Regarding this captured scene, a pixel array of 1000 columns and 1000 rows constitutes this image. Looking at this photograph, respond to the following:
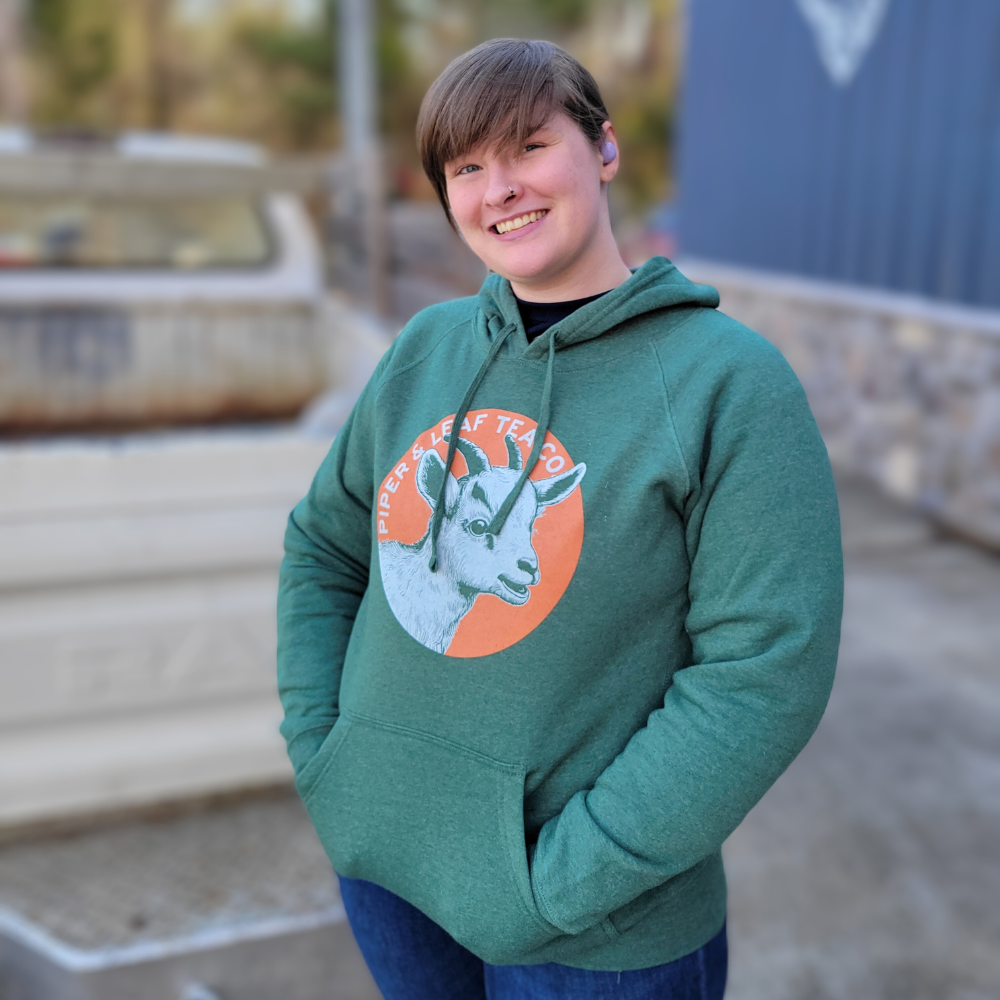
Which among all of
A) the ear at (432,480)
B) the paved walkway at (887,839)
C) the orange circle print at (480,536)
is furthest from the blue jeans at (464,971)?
the paved walkway at (887,839)

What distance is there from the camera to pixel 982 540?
203 inches

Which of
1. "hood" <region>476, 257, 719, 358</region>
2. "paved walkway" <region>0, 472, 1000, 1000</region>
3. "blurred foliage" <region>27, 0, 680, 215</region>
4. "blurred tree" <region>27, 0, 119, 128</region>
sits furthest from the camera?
"blurred foliage" <region>27, 0, 680, 215</region>

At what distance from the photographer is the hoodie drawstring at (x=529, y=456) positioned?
45.4 inches

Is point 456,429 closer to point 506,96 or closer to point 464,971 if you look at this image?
point 506,96

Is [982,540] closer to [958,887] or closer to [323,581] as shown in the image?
[958,887]

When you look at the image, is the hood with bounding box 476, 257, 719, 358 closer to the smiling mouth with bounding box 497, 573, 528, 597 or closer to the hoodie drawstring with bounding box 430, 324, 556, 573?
the hoodie drawstring with bounding box 430, 324, 556, 573

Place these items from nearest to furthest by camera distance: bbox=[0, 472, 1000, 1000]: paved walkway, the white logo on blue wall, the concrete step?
the concrete step < bbox=[0, 472, 1000, 1000]: paved walkway < the white logo on blue wall

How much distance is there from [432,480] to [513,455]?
0.39ft

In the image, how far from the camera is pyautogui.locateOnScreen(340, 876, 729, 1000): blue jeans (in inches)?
47.6

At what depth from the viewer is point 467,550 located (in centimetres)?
120

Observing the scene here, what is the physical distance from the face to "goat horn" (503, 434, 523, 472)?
19cm

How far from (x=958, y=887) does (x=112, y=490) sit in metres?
2.21

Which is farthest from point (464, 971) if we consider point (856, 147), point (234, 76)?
point (234, 76)

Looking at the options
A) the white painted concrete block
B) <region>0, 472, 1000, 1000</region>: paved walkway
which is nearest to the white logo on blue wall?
<region>0, 472, 1000, 1000</region>: paved walkway
